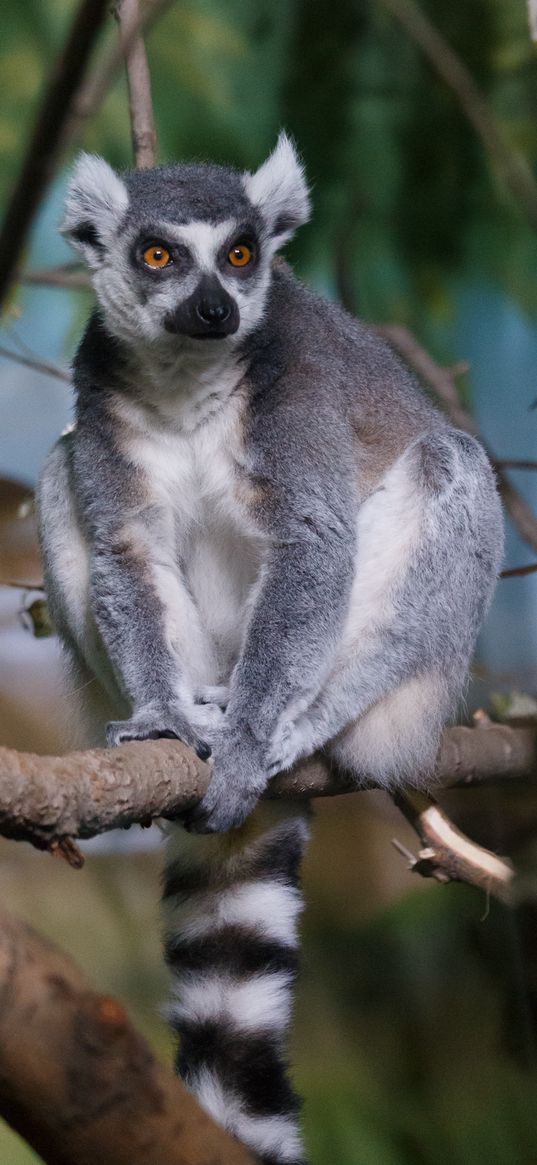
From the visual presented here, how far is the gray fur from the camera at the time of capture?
7.25 feet

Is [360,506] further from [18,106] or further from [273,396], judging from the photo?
[18,106]

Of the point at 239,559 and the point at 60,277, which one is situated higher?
the point at 60,277

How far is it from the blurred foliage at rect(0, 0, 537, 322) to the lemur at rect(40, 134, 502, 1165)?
5.10ft

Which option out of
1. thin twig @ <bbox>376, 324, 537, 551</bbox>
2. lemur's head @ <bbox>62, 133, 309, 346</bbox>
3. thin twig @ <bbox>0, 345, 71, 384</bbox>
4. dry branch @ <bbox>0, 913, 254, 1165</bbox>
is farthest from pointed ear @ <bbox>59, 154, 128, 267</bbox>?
dry branch @ <bbox>0, 913, 254, 1165</bbox>

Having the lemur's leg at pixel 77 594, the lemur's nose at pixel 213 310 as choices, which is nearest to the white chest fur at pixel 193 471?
the lemur's leg at pixel 77 594

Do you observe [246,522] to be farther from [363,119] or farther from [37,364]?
[363,119]

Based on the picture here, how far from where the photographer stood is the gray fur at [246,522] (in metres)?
2.21

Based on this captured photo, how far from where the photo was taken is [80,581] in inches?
98.9

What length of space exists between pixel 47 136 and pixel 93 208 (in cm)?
168

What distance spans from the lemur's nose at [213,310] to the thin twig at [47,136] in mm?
1344

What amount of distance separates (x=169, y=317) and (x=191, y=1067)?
1.48 meters

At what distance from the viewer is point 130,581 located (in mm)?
2289

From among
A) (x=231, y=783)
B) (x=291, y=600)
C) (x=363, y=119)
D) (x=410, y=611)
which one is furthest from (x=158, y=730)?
(x=363, y=119)

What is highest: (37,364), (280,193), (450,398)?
(280,193)
